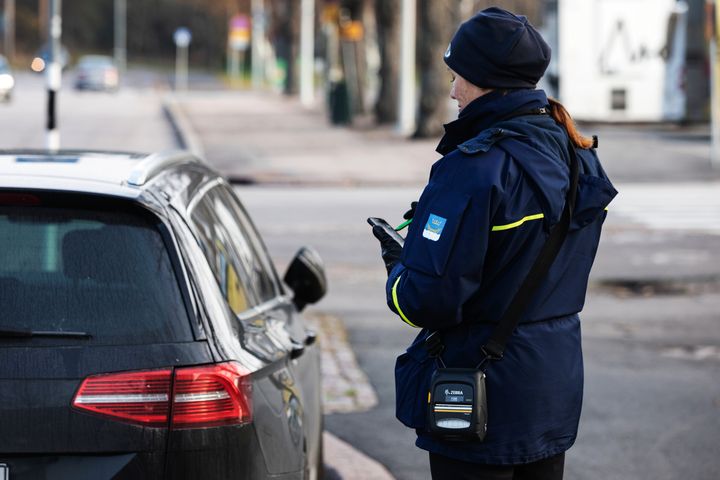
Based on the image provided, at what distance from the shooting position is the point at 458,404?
3174mm

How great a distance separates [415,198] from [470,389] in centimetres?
1736

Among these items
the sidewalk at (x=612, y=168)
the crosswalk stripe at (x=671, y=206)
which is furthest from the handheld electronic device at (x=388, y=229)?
the crosswalk stripe at (x=671, y=206)

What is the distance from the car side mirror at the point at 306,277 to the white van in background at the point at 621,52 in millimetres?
24820

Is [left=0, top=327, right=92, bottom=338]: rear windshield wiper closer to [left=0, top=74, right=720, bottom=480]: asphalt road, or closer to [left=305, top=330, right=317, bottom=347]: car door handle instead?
[left=305, top=330, right=317, bottom=347]: car door handle

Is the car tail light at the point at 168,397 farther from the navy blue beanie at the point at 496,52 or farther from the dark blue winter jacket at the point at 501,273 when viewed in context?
the navy blue beanie at the point at 496,52

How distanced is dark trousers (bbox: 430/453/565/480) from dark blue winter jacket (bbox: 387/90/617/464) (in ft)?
0.12

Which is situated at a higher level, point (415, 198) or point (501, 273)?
point (501, 273)

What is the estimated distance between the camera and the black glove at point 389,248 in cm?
345

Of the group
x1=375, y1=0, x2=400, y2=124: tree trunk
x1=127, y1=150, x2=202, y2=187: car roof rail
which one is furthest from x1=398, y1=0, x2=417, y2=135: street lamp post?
x1=127, y1=150, x2=202, y2=187: car roof rail

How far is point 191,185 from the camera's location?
4.14m

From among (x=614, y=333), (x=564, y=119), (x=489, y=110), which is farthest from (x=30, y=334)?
(x=614, y=333)

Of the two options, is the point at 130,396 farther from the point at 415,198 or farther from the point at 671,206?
the point at 415,198

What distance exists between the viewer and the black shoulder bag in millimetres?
3180

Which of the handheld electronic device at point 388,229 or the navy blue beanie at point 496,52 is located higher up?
the navy blue beanie at point 496,52
